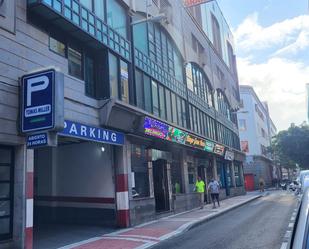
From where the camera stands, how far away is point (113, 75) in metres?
15.4

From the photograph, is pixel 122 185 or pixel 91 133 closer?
pixel 91 133

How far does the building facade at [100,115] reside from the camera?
1027 centimetres

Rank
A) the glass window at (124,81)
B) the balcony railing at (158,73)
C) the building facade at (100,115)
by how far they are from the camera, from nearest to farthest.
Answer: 1. the building facade at (100,115)
2. the glass window at (124,81)
3. the balcony railing at (158,73)

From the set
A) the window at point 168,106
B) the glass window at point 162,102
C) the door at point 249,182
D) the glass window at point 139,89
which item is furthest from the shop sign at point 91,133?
the door at point 249,182

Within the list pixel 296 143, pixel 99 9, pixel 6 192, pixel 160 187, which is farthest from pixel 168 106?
pixel 296 143

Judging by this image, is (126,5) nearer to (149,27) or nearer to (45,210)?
(149,27)

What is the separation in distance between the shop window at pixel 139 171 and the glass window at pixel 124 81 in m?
2.25

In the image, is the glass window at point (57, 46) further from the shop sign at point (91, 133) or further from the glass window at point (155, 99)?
the glass window at point (155, 99)

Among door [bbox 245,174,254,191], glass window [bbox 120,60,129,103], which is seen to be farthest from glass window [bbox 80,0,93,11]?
door [bbox 245,174,254,191]

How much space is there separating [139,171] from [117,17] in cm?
703

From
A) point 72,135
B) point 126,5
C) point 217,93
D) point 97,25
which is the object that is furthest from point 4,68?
point 217,93

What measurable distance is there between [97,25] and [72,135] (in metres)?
4.90

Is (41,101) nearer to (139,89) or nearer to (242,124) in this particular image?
(139,89)

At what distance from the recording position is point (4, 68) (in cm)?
1010
